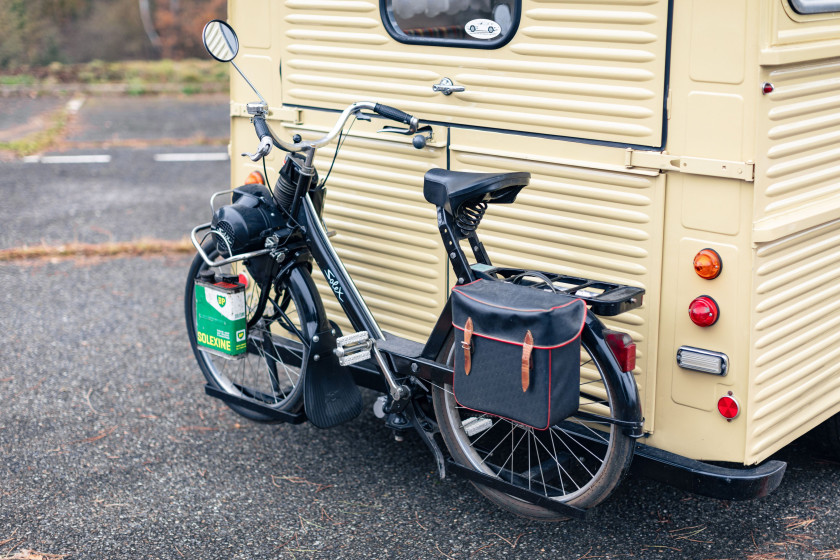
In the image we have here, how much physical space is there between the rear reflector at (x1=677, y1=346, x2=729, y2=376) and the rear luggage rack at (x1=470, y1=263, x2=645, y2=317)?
219mm

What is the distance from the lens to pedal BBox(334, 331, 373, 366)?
11.8ft

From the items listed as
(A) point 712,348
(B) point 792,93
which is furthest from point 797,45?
(A) point 712,348

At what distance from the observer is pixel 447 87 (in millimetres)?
3549

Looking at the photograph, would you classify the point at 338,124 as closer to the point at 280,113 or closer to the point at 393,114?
the point at 393,114

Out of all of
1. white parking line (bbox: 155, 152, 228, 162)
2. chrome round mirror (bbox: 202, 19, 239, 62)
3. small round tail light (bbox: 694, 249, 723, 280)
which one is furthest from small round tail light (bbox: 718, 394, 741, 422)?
white parking line (bbox: 155, 152, 228, 162)

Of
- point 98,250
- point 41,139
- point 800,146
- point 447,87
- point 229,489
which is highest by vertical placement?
point 447,87

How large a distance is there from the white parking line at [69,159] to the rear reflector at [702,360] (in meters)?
8.19

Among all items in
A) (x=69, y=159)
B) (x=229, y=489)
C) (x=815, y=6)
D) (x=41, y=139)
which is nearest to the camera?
(x=815, y=6)

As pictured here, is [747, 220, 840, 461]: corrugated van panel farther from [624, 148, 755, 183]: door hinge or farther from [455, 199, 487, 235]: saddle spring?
[455, 199, 487, 235]: saddle spring

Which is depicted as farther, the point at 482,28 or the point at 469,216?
the point at 482,28

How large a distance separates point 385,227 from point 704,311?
143 centimetres

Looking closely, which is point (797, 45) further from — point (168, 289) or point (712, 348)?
point (168, 289)

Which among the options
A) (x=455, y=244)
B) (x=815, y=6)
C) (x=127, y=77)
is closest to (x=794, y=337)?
(x=815, y=6)

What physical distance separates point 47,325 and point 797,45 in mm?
4498
